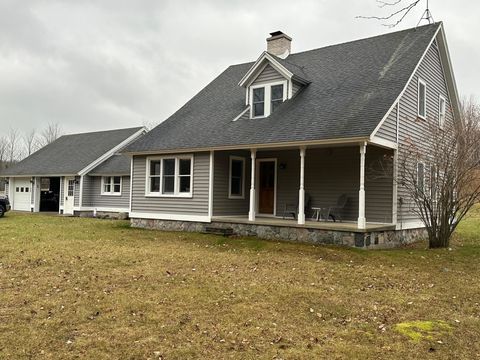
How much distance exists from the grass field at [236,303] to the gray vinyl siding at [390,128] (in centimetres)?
Answer: 325

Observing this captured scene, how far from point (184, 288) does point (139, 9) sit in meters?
9.79

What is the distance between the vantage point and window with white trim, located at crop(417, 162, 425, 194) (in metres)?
11.9

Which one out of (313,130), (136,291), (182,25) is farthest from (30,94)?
(136,291)

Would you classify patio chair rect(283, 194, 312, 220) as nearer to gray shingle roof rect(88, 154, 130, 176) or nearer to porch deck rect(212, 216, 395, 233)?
porch deck rect(212, 216, 395, 233)

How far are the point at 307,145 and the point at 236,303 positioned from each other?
21.9ft

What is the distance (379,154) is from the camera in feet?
41.5

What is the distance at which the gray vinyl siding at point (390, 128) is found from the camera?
1147 cm

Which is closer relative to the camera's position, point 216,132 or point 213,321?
point 213,321

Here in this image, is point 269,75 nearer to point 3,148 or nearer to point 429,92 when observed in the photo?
point 429,92

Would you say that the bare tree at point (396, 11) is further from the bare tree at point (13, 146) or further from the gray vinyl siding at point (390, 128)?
the bare tree at point (13, 146)

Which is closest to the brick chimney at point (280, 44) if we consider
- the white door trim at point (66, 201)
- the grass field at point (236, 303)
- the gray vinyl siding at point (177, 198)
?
the gray vinyl siding at point (177, 198)

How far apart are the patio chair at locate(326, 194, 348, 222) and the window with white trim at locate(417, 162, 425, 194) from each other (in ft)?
7.06

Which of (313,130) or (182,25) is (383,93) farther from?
(182,25)

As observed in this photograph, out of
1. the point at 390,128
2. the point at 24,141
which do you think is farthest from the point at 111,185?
the point at 24,141
